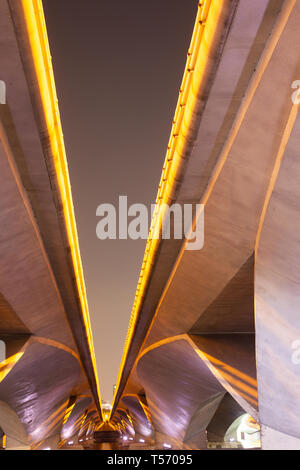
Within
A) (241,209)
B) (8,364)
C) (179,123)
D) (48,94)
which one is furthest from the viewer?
(8,364)

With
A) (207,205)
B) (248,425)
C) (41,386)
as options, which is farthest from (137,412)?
(207,205)

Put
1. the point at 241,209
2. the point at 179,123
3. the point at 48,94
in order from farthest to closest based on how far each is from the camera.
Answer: the point at 241,209
the point at 179,123
the point at 48,94

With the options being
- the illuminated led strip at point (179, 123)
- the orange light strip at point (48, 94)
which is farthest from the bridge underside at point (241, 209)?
the orange light strip at point (48, 94)

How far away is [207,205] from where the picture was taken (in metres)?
12.3

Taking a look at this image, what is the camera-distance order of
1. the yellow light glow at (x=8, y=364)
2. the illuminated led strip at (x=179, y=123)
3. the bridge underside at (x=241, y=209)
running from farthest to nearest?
the yellow light glow at (x=8, y=364) → the illuminated led strip at (x=179, y=123) → the bridge underside at (x=241, y=209)

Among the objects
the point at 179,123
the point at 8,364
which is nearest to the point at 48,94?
the point at 179,123

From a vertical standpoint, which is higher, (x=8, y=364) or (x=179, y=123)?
(x=179, y=123)

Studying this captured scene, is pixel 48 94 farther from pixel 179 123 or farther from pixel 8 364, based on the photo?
pixel 8 364

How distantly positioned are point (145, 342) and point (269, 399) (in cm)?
1819

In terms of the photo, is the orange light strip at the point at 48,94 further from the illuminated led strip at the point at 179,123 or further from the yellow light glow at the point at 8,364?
the yellow light glow at the point at 8,364

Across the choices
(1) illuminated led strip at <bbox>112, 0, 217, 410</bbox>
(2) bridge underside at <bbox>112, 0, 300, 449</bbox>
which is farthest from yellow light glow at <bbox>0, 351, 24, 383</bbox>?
(1) illuminated led strip at <bbox>112, 0, 217, 410</bbox>

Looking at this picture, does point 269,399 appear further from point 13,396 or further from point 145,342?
point 13,396

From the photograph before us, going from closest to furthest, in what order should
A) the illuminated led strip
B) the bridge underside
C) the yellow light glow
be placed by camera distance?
the bridge underside, the illuminated led strip, the yellow light glow

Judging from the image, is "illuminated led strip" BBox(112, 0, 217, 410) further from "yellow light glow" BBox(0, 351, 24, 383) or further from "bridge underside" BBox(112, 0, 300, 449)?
"yellow light glow" BBox(0, 351, 24, 383)
